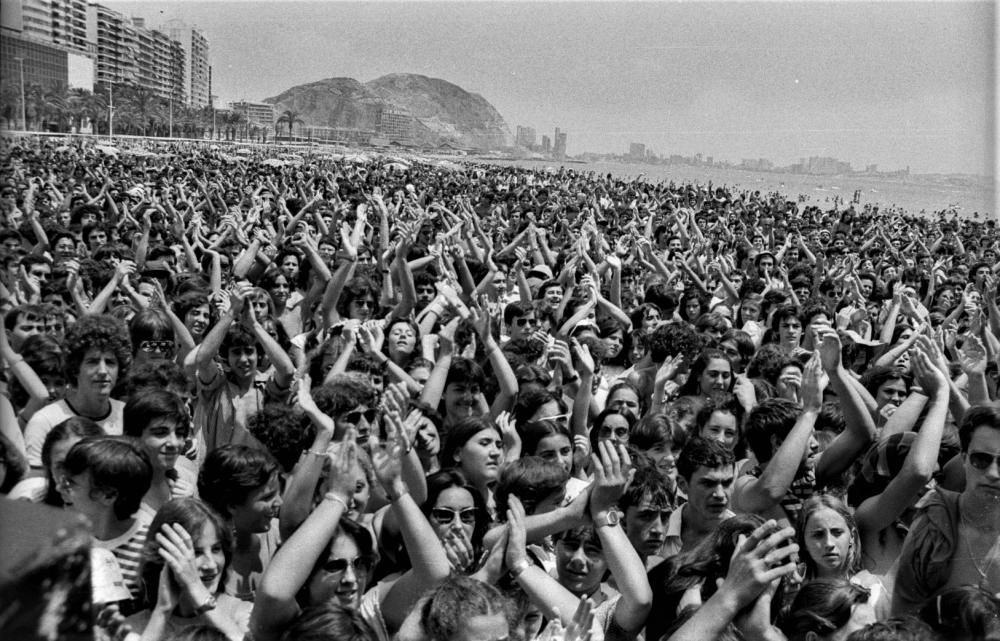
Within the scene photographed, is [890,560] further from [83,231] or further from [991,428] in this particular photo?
[83,231]

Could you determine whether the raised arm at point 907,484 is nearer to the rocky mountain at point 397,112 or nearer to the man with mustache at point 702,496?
the man with mustache at point 702,496

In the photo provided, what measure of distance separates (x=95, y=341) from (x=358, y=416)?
1.09 m

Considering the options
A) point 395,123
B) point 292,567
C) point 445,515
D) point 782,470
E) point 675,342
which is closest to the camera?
point 292,567

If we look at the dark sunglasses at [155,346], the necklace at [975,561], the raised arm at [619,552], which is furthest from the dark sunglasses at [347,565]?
the dark sunglasses at [155,346]

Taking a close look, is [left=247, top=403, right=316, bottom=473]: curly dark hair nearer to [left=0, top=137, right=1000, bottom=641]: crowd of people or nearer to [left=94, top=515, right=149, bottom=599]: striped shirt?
[left=0, top=137, right=1000, bottom=641]: crowd of people

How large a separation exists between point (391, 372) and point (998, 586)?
114 inches

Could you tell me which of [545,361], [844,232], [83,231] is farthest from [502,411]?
[844,232]

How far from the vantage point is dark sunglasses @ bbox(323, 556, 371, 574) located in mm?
2711

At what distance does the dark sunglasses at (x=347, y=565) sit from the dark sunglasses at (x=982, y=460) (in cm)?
178

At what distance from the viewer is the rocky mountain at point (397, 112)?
2217 inches

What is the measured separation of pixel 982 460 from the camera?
2.88m

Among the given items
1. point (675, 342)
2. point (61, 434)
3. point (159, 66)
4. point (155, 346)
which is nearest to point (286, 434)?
point (61, 434)

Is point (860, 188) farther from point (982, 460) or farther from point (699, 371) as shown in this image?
point (982, 460)

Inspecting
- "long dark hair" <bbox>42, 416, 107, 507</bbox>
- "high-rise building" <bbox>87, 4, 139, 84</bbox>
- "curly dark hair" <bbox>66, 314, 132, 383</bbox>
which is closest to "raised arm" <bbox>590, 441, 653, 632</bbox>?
"long dark hair" <bbox>42, 416, 107, 507</bbox>
